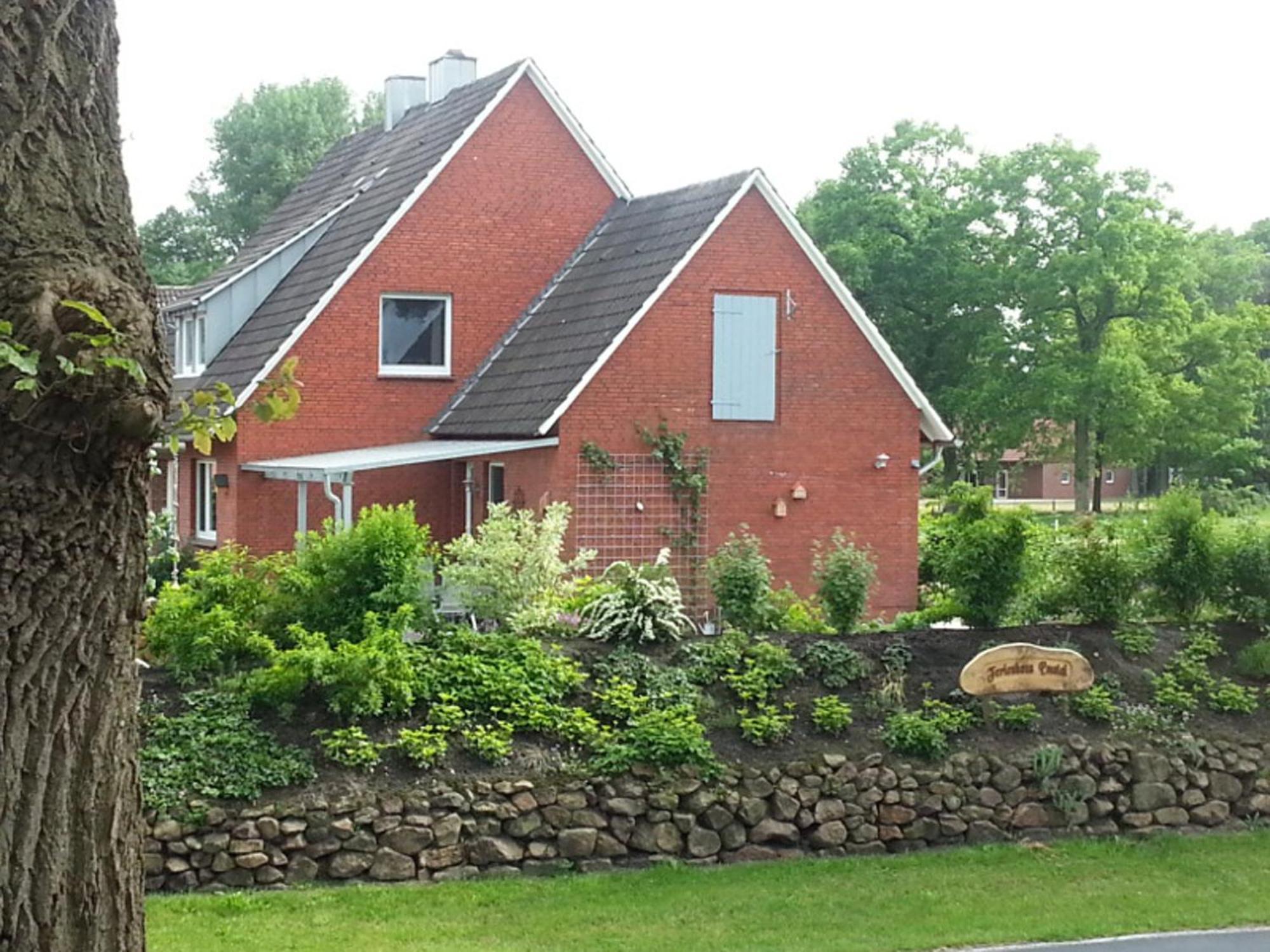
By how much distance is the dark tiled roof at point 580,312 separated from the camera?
24.3m

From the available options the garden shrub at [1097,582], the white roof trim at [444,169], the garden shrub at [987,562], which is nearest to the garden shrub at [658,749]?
the garden shrub at [987,562]

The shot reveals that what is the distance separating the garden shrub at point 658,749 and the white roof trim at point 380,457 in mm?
10898

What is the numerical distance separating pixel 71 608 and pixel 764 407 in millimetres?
20901

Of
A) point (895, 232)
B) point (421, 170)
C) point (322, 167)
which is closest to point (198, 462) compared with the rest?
point (421, 170)

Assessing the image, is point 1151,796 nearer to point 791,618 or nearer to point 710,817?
point 791,618

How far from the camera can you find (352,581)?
43.4ft

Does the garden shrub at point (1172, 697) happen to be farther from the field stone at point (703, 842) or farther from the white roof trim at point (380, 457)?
the white roof trim at point (380, 457)

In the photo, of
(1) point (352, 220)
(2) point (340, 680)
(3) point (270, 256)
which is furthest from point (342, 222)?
(2) point (340, 680)

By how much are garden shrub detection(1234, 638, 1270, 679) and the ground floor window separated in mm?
12776

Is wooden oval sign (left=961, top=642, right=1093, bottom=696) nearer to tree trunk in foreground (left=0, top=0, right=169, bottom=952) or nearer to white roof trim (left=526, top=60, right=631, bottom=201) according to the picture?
tree trunk in foreground (left=0, top=0, right=169, bottom=952)

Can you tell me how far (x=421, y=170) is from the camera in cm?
2689

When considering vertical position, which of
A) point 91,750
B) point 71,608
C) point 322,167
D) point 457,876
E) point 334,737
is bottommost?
point 457,876

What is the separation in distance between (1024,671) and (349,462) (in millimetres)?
11964

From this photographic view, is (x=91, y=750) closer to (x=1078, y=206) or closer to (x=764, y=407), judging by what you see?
(x=764, y=407)
